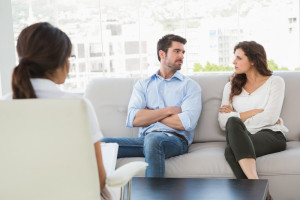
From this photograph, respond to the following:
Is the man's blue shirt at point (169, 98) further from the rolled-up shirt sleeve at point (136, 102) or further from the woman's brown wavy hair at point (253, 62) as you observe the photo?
the woman's brown wavy hair at point (253, 62)

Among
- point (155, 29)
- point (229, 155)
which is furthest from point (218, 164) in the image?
point (155, 29)

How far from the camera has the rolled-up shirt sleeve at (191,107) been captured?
3490 mm

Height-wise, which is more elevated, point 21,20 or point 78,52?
point 21,20

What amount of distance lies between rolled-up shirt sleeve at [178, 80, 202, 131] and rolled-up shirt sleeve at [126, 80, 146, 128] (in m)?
0.31

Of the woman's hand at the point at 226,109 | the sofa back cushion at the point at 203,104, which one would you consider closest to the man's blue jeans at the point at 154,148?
the sofa back cushion at the point at 203,104

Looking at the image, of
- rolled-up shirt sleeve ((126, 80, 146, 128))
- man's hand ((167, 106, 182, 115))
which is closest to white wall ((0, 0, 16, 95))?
rolled-up shirt sleeve ((126, 80, 146, 128))

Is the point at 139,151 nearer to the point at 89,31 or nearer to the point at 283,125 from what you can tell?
the point at 283,125

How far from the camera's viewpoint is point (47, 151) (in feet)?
5.51

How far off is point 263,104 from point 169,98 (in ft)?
2.21

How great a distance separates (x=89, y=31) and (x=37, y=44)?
426 cm

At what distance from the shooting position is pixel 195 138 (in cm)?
374

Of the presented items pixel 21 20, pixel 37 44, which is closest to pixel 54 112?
pixel 37 44

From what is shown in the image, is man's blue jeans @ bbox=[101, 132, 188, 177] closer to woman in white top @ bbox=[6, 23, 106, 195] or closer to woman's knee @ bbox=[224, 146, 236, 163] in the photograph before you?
woman's knee @ bbox=[224, 146, 236, 163]

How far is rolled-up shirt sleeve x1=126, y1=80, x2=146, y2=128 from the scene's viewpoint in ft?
11.9
